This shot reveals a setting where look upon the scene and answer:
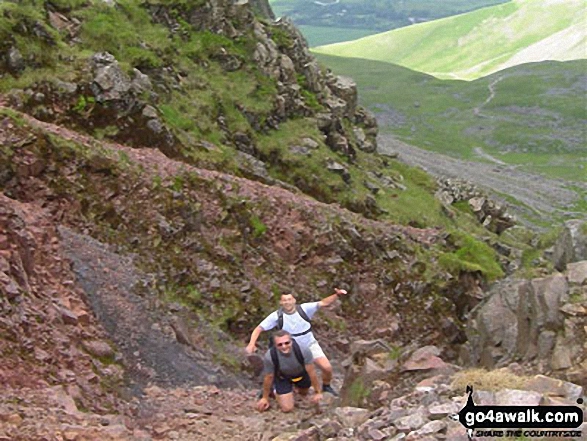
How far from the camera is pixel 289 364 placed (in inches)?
654

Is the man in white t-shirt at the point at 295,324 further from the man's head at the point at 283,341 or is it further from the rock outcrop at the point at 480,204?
the rock outcrop at the point at 480,204

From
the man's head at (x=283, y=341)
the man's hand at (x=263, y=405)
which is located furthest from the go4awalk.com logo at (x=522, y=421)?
the man's hand at (x=263, y=405)

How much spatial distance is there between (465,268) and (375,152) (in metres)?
18.7

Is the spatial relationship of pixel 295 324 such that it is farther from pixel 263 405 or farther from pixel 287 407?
pixel 263 405

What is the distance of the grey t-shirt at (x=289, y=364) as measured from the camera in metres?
16.6

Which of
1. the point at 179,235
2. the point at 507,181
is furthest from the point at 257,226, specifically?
the point at 507,181

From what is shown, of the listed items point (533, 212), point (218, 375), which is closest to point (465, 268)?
point (218, 375)

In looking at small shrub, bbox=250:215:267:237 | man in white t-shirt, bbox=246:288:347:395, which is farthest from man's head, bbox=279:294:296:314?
small shrub, bbox=250:215:267:237

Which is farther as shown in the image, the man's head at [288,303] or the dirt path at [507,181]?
the dirt path at [507,181]

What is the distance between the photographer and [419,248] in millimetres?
33812

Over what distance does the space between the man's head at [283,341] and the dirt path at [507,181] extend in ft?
306

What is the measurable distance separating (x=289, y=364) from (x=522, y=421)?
6.60m

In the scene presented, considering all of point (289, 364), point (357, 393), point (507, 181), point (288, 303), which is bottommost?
point (507, 181)

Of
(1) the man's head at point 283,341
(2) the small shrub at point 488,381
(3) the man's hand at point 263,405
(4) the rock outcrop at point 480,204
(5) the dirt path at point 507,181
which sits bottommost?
(5) the dirt path at point 507,181
